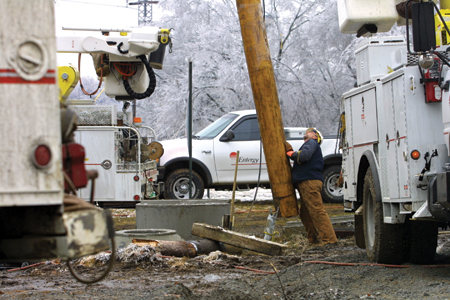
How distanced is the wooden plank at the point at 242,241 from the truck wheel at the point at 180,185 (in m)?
5.50

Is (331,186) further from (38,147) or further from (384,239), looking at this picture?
(38,147)

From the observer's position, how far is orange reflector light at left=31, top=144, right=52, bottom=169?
9.21ft

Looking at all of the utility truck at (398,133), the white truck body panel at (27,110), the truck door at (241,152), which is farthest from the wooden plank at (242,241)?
the truck door at (241,152)

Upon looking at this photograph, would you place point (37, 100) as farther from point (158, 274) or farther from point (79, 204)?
point (158, 274)

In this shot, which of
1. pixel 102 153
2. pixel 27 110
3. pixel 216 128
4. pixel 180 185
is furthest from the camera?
pixel 216 128

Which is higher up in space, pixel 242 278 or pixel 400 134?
pixel 400 134

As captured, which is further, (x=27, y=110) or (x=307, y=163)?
(x=307, y=163)

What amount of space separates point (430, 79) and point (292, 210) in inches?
147

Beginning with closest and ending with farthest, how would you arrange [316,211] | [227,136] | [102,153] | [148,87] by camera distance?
[316,211] → [148,87] → [102,153] → [227,136]

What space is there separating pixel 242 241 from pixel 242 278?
141 centimetres

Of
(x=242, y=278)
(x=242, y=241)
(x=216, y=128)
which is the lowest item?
(x=242, y=278)

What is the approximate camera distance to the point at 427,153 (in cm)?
570

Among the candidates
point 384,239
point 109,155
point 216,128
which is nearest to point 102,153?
point 109,155

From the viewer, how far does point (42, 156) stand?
2818mm
